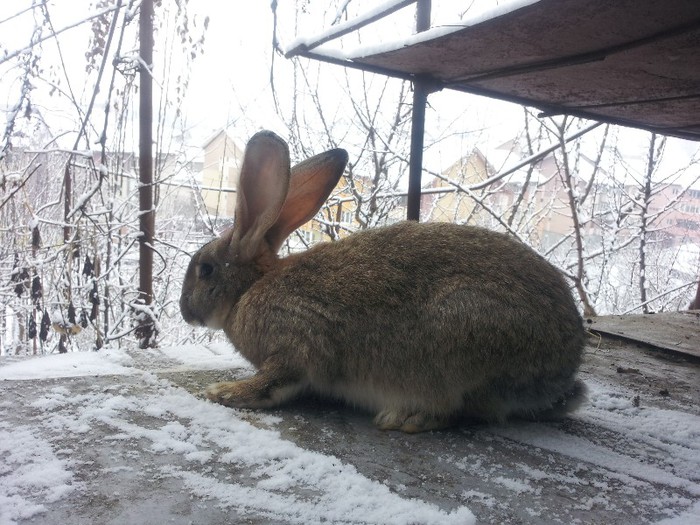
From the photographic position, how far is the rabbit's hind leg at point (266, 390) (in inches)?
86.3

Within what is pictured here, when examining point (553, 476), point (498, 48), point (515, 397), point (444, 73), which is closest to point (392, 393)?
point (515, 397)

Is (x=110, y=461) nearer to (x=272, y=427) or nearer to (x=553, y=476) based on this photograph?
(x=272, y=427)

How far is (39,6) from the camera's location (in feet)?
→ 14.3

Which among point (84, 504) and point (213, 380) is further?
point (213, 380)

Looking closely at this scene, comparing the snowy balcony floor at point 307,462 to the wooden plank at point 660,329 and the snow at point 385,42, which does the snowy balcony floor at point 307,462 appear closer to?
Result: the wooden plank at point 660,329

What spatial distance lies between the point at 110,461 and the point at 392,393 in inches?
38.8

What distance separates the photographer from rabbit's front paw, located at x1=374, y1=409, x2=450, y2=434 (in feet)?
6.82

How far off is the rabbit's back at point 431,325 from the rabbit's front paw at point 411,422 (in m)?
0.05

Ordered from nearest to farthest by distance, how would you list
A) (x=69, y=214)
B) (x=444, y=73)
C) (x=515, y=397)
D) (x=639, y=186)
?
(x=515, y=397) < (x=444, y=73) < (x=69, y=214) < (x=639, y=186)

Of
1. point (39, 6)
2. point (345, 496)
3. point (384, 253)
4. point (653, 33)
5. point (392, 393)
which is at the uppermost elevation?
point (39, 6)

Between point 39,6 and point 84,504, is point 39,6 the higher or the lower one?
the higher one

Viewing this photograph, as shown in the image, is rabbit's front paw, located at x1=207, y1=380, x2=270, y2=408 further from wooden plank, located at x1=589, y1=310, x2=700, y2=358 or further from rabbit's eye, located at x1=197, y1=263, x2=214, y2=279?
wooden plank, located at x1=589, y1=310, x2=700, y2=358

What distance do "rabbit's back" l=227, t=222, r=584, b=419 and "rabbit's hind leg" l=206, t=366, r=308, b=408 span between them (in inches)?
2.4

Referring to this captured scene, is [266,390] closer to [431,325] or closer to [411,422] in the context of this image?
[411,422]
